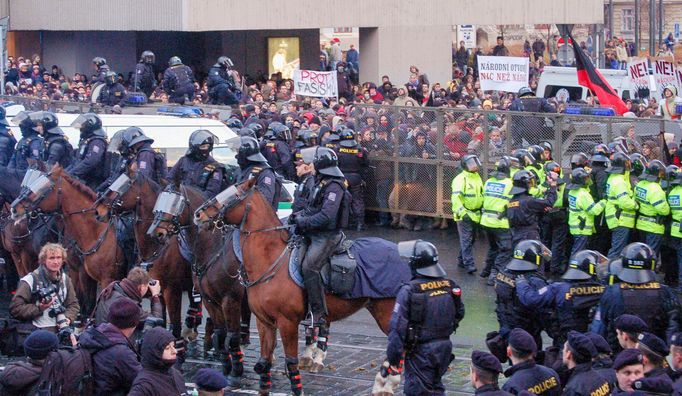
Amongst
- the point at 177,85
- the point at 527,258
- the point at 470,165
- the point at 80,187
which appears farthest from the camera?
the point at 177,85

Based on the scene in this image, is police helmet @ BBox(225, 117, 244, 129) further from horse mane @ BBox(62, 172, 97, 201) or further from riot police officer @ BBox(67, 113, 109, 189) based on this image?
horse mane @ BBox(62, 172, 97, 201)

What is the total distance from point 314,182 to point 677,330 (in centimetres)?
395

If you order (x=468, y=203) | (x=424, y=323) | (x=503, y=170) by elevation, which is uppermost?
(x=503, y=170)

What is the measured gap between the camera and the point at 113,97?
25.8m

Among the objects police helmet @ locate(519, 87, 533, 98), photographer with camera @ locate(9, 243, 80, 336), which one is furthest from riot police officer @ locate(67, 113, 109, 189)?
police helmet @ locate(519, 87, 533, 98)

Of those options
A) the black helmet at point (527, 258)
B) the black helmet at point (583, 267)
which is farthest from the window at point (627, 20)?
the black helmet at point (583, 267)

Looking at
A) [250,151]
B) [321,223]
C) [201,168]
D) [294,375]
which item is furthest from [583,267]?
[201,168]

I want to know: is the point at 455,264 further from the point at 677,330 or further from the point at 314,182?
the point at 677,330

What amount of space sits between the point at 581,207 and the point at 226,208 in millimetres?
6947

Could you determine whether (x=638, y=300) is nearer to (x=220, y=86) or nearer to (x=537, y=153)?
(x=537, y=153)

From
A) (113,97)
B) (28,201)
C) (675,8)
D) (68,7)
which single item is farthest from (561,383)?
(675,8)

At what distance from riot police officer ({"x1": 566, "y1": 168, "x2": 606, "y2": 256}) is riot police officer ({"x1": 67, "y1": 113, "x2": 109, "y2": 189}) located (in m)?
6.53

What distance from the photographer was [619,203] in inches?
687

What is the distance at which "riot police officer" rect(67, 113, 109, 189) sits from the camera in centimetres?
1669
